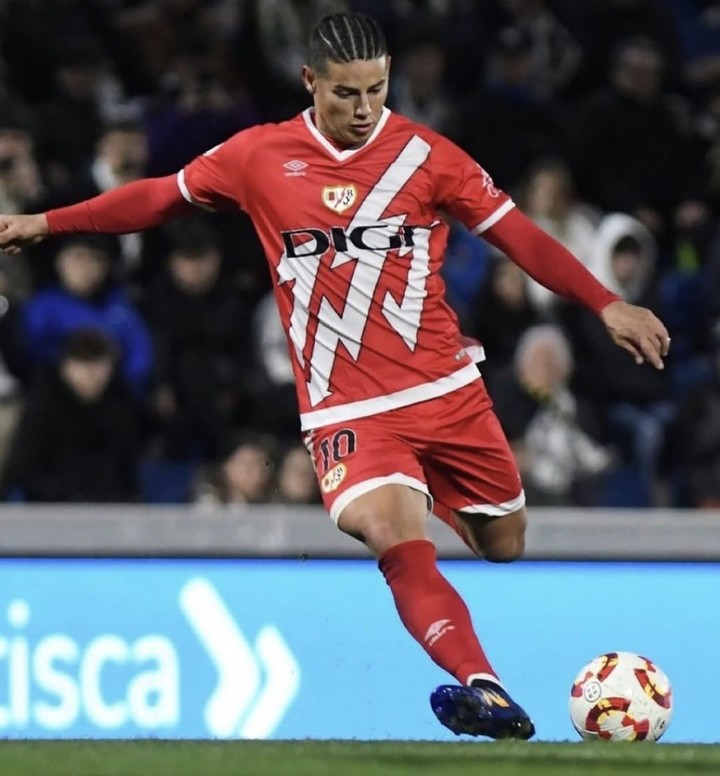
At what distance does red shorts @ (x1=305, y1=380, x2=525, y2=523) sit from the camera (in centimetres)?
621

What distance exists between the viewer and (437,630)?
5887 mm

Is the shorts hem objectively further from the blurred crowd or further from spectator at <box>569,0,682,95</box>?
spectator at <box>569,0,682,95</box>

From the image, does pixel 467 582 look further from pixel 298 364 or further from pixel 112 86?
pixel 112 86

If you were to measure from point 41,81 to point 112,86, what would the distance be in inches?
15.9

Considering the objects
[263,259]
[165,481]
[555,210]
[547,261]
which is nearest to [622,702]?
[547,261]

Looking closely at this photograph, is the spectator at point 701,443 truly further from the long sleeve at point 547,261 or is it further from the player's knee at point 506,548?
the long sleeve at point 547,261

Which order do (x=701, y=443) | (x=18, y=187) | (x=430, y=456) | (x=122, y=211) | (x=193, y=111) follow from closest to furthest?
(x=430, y=456) < (x=122, y=211) < (x=701, y=443) < (x=18, y=187) < (x=193, y=111)

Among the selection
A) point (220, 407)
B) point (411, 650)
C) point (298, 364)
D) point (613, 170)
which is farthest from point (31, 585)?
point (613, 170)

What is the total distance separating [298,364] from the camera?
255 inches

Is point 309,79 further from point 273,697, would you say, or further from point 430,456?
point 273,697

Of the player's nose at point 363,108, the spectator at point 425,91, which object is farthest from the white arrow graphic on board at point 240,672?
the spectator at point 425,91

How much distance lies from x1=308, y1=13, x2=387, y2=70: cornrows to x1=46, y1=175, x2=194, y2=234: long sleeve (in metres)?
0.71

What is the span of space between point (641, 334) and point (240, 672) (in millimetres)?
2619

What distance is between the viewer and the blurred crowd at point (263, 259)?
1007 cm
